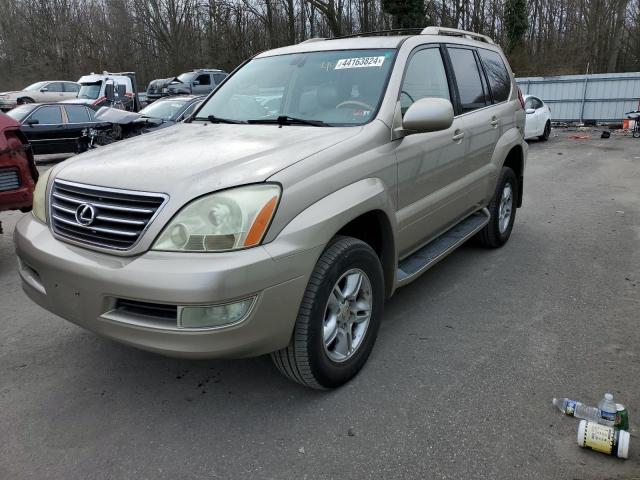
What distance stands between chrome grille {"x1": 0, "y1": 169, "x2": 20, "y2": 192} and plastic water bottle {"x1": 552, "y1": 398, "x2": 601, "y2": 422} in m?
4.73

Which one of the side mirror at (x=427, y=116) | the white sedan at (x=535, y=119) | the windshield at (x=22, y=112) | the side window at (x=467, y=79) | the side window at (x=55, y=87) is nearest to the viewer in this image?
the side mirror at (x=427, y=116)

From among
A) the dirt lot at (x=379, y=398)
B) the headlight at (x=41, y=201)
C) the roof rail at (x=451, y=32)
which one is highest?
the roof rail at (x=451, y=32)

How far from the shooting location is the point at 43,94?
25125 millimetres

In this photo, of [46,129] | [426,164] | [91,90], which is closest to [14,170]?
[426,164]

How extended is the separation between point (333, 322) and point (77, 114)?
40.5ft

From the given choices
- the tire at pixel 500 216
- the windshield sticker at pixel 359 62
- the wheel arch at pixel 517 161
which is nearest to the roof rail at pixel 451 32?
the windshield sticker at pixel 359 62

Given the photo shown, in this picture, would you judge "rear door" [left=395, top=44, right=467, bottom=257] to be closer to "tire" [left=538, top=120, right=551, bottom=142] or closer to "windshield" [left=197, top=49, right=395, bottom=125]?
"windshield" [left=197, top=49, right=395, bottom=125]

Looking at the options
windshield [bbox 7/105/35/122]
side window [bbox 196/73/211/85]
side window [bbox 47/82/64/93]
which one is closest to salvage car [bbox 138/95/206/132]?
windshield [bbox 7/105/35/122]

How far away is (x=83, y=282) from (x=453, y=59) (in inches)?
127

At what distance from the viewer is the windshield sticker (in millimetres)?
3477

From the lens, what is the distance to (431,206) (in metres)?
3.68

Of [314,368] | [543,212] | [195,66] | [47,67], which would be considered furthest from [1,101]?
[314,368]

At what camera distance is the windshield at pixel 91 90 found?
18.9 meters

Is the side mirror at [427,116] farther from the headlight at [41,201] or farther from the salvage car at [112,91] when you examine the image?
the salvage car at [112,91]
